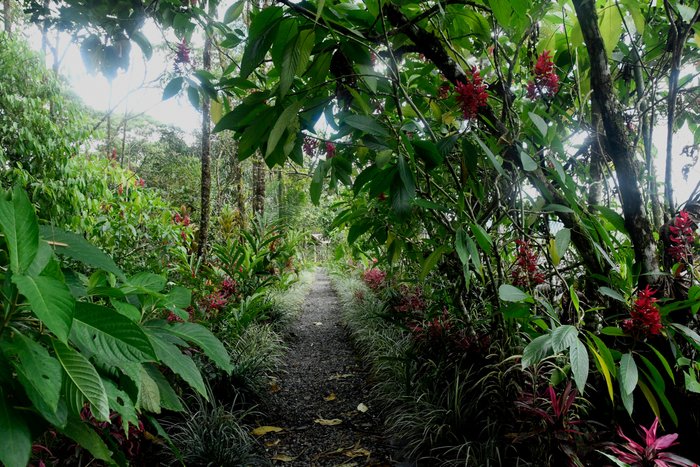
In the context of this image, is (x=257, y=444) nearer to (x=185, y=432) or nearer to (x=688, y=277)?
(x=185, y=432)

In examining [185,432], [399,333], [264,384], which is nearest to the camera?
[185,432]

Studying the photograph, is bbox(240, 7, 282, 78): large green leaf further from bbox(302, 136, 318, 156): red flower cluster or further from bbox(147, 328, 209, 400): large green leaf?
bbox(302, 136, 318, 156): red flower cluster

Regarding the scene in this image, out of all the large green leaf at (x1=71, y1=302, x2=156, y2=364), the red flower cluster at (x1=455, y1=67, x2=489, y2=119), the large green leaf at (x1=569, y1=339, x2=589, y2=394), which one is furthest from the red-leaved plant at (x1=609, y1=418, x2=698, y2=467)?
the large green leaf at (x1=71, y1=302, x2=156, y2=364)

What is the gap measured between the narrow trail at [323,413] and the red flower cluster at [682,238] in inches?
→ 72.3

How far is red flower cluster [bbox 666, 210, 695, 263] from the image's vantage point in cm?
115

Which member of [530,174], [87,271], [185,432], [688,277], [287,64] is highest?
[287,64]

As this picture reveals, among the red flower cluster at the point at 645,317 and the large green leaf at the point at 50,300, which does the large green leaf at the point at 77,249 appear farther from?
the red flower cluster at the point at 645,317

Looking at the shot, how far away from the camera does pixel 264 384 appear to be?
10.5ft

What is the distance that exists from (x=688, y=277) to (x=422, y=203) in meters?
0.91

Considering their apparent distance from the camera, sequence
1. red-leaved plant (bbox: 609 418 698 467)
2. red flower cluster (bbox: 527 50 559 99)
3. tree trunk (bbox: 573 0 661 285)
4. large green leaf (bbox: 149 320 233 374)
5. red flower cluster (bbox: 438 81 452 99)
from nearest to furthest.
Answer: large green leaf (bbox: 149 320 233 374) < red-leaved plant (bbox: 609 418 698 467) < tree trunk (bbox: 573 0 661 285) < red flower cluster (bbox: 527 50 559 99) < red flower cluster (bbox: 438 81 452 99)

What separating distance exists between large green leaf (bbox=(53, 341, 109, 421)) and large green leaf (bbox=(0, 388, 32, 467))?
6 cm

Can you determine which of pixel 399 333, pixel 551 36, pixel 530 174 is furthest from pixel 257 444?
pixel 551 36

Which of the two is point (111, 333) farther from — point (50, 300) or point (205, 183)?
point (205, 183)

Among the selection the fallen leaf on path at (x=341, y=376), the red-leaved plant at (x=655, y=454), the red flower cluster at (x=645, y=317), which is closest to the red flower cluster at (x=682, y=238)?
the red flower cluster at (x=645, y=317)
